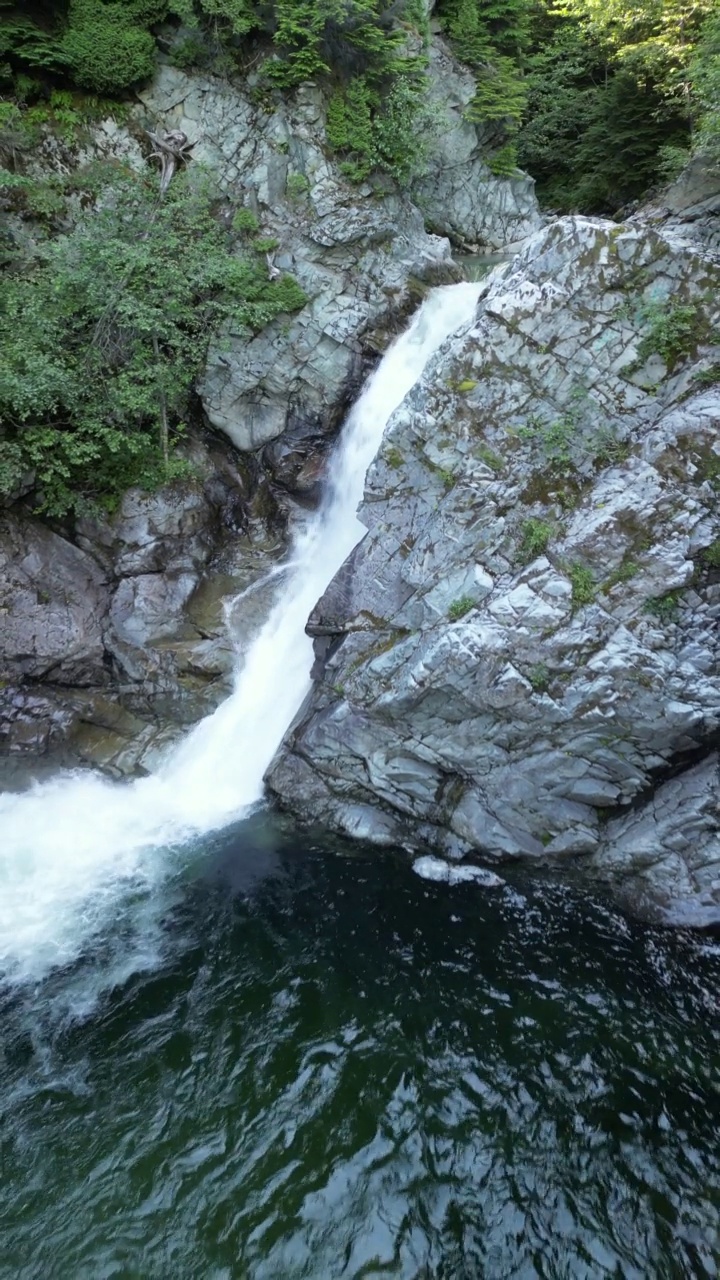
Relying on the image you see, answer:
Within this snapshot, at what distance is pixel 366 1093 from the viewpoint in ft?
24.0

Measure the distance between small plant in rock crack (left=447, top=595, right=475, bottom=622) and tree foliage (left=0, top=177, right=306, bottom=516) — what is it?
803 cm

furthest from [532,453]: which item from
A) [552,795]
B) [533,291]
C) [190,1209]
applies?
[190,1209]

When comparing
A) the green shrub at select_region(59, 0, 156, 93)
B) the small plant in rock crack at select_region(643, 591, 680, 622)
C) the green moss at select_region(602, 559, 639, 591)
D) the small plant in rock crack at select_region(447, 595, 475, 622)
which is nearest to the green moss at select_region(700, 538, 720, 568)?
the small plant in rock crack at select_region(643, 591, 680, 622)

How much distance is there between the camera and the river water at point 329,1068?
6.08 meters

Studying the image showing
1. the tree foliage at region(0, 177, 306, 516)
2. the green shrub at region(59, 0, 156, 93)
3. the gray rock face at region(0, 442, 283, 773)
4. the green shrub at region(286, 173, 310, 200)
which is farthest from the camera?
the green shrub at region(286, 173, 310, 200)

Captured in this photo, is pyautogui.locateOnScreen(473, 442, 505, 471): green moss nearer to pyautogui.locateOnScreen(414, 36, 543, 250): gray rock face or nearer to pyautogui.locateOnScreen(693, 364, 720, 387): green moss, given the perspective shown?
pyautogui.locateOnScreen(693, 364, 720, 387): green moss

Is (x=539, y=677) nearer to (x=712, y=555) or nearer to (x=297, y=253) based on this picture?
(x=712, y=555)

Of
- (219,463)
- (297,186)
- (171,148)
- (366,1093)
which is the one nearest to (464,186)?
(297,186)

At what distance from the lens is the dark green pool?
6043mm

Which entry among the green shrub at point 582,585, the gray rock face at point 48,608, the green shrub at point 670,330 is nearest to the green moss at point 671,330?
the green shrub at point 670,330

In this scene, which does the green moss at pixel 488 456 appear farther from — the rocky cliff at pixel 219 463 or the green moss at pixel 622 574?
the rocky cliff at pixel 219 463

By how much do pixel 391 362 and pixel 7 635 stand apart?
10637 mm

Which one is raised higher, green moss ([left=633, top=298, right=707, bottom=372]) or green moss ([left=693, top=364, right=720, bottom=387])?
green moss ([left=633, top=298, right=707, bottom=372])

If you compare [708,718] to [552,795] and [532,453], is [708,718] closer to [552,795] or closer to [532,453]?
[552,795]
